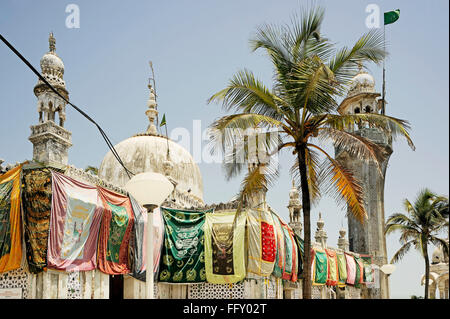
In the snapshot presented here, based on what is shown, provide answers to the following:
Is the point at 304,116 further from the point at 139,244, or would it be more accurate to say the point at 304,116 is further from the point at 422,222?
the point at 422,222

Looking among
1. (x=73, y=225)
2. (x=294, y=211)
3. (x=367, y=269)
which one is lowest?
(x=367, y=269)

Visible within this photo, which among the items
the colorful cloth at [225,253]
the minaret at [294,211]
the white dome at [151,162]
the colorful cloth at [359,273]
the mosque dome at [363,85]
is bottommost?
the colorful cloth at [359,273]

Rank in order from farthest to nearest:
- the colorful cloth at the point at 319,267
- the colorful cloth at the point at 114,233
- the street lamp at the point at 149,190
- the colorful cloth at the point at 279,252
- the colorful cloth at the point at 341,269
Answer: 1. the colorful cloth at the point at 341,269
2. the colorful cloth at the point at 319,267
3. the colorful cloth at the point at 279,252
4. the colorful cloth at the point at 114,233
5. the street lamp at the point at 149,190

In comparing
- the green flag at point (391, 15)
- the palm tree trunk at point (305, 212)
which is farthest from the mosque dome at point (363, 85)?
the palm tree trunk at point (305, 212)

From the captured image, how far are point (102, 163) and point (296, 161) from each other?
14.8m

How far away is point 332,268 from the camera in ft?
83.8

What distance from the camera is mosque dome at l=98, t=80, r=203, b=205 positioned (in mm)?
23453

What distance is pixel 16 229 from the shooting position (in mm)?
11711

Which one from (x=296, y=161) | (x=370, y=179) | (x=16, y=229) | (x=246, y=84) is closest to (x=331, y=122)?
(x=296, y=161)

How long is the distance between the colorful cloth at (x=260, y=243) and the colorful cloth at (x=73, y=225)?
18.7 ft

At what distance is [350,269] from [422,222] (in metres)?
4.84

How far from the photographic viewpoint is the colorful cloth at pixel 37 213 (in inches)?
455

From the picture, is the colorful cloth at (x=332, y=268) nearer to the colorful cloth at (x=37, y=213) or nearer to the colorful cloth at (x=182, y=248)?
the colorful cloth at (x=182, y=248)

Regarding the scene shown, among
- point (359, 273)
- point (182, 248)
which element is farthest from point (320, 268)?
point (182, 248)
